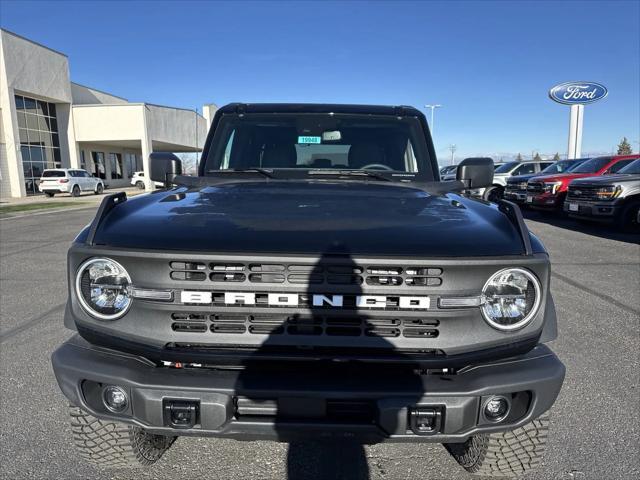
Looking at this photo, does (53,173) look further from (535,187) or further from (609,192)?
(609,192)

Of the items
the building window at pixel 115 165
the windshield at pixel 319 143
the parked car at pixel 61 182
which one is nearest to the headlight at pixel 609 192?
the windshield at pixel 319 143

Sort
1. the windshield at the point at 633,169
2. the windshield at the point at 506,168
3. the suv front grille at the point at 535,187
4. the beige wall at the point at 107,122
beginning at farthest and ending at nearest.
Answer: the beige wall at the point at 107,122, the windshield at the point at 506,168, the suv front grille at the point at 535,187, the windshield at the point at 633,169

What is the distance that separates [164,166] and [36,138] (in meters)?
30.4

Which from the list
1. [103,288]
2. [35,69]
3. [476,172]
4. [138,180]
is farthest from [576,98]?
[138,180]

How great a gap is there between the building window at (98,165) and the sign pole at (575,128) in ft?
109

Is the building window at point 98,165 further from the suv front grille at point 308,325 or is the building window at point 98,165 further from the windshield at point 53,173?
the suv front grille at point 308,325

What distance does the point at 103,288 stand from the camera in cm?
181

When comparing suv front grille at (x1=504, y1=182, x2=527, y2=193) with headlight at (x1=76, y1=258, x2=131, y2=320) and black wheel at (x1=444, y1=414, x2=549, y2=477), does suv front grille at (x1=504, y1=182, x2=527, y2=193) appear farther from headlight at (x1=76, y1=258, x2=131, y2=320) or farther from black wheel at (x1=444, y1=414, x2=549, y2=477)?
headlight at (x1=76, y1=258, x2=131, y2=320)

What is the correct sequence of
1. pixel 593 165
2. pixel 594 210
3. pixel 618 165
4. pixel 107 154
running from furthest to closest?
pixel 107 154 → pixel 593 165 → pixel 618 165 → pixel 594 210

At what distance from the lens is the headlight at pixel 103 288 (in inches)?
70.6

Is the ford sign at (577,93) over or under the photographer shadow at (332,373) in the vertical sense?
over

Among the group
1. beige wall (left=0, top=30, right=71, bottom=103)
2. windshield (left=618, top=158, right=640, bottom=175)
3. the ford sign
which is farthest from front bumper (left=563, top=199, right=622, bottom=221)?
beige wall (left=0, top=30, right=71, bottom=103)

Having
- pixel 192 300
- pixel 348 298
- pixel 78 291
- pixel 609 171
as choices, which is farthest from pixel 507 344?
pixel 609 171

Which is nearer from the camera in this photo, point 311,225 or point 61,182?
point 311,225
